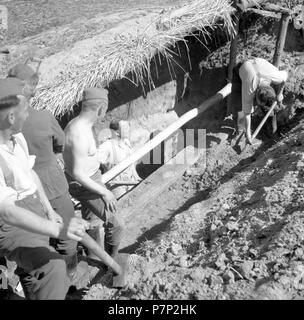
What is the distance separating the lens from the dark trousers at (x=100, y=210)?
14.0ft

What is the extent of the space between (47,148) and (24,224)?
3.80 feet

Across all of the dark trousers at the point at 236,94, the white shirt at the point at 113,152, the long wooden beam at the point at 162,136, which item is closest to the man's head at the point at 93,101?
the long wooden beam at the point at 162,136

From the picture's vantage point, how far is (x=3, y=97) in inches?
122

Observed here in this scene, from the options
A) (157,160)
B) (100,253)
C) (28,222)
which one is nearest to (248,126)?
(157,160)

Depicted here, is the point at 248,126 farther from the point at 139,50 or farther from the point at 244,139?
the point at 139,50

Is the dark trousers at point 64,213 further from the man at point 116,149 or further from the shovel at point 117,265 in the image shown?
the man at point 116,149

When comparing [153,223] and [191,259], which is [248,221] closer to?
[191,259]

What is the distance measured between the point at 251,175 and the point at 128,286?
216 centimetres

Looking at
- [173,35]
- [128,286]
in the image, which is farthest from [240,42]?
[128,286]

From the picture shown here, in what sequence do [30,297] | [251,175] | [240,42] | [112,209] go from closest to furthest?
[30,297] → [112,209] → [251,175] → [240,42]

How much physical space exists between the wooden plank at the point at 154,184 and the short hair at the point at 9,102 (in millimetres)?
2665

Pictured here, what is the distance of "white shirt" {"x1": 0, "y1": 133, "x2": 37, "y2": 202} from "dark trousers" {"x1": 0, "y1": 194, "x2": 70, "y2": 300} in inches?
5.1

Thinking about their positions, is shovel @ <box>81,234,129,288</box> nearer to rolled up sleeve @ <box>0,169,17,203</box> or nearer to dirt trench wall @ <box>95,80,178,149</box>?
rolled up sleeve @ <box>0,169,17,203</box>

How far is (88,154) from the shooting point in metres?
4.04
